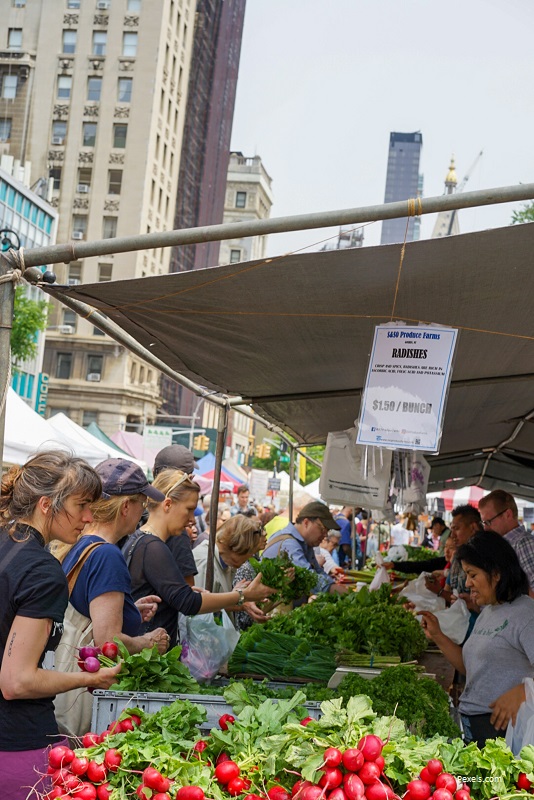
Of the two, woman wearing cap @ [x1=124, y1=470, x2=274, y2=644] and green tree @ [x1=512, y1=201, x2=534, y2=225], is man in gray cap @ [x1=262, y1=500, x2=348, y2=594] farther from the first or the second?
green tree @ [x1=512, y1=201, x2=534, y2=225]

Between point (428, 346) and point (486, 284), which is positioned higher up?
point (486, 284)

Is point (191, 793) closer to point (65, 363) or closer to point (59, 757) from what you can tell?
point (59, 757)

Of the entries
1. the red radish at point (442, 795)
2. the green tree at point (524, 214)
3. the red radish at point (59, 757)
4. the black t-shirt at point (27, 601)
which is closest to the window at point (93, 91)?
the green tree at point (524, 214)

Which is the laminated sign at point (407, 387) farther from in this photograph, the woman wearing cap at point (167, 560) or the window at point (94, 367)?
the window at point (94, 367)

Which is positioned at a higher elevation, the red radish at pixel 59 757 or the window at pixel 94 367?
the window at pixel 94 367

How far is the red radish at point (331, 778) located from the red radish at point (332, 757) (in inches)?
0.7

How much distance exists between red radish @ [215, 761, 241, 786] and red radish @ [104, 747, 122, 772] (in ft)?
1.03

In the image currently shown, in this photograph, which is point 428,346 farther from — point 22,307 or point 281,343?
point 22,307

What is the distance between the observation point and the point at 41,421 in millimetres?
12344

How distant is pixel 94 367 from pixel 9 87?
74.1ft

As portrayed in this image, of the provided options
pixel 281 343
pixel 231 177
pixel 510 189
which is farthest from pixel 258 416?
pixel 231 177

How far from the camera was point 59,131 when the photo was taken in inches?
2955

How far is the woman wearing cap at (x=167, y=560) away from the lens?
14.6 feet

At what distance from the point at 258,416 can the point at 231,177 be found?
381ft
